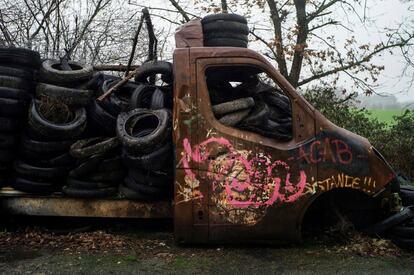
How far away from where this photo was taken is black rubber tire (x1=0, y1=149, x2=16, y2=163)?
4.32 metres

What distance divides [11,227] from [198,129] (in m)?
2.27

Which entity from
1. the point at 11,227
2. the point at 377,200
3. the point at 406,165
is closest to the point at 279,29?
the point at 406,165

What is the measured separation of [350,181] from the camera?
4.10 m

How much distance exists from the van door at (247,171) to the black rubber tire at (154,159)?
25 cm

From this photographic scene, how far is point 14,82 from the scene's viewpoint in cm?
432

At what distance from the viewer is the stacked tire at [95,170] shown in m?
4.28

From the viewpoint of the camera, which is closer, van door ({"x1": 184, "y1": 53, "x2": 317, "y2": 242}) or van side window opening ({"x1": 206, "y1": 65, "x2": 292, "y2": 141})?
van door ({"x1": 184, "y1": 53, "x2": 317, "y2": 242})

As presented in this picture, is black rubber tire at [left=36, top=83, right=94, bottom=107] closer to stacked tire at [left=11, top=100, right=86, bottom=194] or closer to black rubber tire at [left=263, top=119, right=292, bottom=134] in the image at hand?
stacked tire at [left=11, top=100, right=86, bottom=194]

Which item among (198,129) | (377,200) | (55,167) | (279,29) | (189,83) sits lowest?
(377,200)

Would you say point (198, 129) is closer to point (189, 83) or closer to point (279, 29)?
point (189, 83)

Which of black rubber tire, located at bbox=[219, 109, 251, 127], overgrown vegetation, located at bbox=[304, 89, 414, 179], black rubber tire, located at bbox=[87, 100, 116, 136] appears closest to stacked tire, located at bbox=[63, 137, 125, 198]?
black rubber tire, located at bbox=[87, 100, 116, 136]

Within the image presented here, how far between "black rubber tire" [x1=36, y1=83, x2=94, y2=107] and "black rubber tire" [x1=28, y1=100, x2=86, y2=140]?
5.8 inches

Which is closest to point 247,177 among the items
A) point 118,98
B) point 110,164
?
point 110,164

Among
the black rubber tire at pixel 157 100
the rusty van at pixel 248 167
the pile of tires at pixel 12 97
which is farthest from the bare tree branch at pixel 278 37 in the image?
the pile of tires at pixel 12 97
